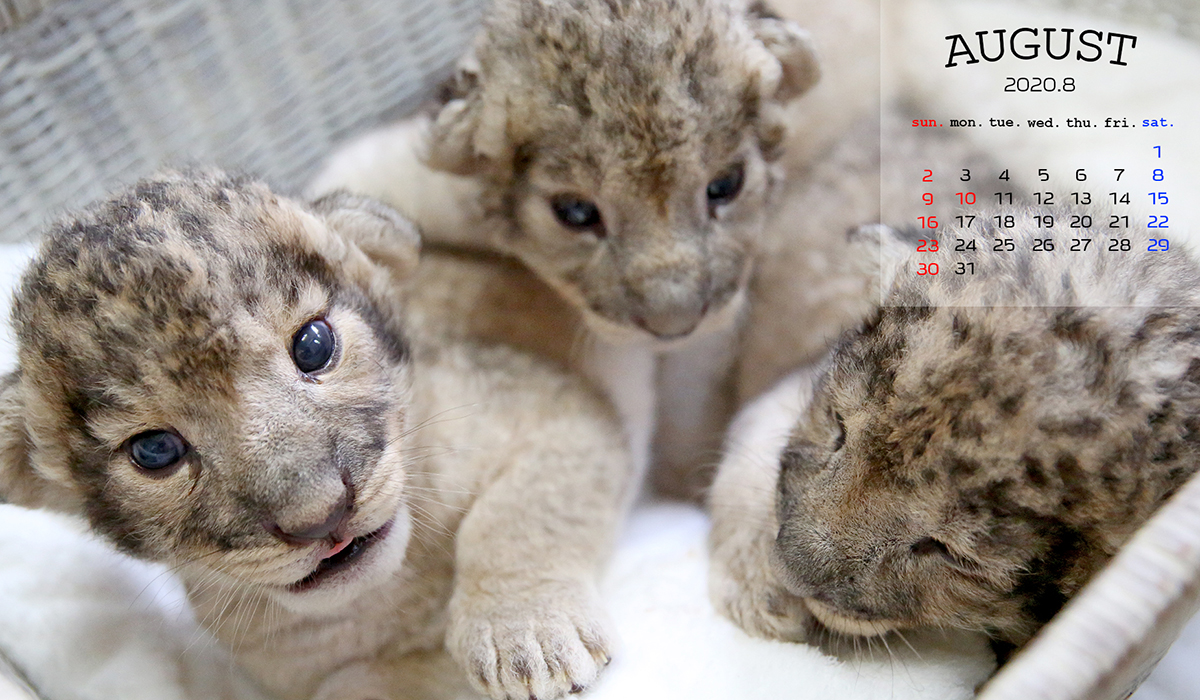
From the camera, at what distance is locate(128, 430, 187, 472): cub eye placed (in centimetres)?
164

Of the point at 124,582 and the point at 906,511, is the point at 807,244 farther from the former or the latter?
the point at 124,582

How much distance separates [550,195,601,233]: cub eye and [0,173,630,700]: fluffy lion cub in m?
0.39

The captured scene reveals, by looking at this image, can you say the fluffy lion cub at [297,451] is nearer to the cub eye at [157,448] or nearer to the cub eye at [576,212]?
the cub eye at [157,448]

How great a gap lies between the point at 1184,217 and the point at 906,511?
140 centimetres

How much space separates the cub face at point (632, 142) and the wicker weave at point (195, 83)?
580 millimetres

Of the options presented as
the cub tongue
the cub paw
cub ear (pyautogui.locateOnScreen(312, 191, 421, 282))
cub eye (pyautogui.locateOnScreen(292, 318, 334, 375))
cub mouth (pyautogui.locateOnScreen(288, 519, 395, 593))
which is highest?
cub ear (pyautogui.locateOnScreen(312, 191, 421, 282))

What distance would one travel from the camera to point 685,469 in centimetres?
295

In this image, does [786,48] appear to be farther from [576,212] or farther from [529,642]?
[529,642]

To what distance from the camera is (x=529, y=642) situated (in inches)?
74.7

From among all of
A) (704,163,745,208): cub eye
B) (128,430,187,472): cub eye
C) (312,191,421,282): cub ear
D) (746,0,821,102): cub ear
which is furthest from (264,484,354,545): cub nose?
(746,0,821,102): cub ear

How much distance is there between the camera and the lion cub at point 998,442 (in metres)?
1.48

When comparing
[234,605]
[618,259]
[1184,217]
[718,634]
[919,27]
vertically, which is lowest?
[718,634]

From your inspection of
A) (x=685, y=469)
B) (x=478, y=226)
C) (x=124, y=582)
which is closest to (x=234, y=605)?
(x=124, y=582)

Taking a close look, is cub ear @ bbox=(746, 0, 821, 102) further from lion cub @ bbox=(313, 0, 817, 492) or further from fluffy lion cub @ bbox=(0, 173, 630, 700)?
fluffy lion cub @ bbox=(0, 173, 630, 700)
